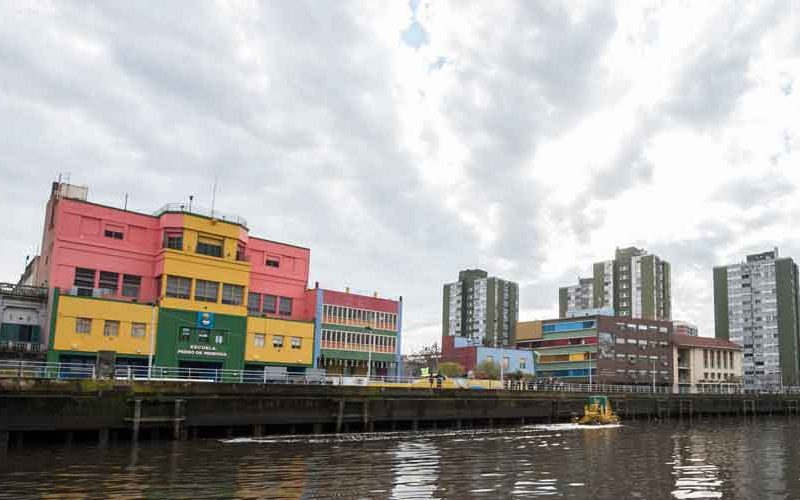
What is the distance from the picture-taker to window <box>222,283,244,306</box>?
7656 cm

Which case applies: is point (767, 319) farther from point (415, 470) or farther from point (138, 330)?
point (415, 470)

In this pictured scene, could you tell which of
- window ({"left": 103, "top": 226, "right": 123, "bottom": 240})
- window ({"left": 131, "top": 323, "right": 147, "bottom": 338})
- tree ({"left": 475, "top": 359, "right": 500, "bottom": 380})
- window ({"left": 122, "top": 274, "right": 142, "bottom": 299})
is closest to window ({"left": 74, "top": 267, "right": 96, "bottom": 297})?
window ({"left": 122, "top": 274, "right": 142, "bottom": 299})

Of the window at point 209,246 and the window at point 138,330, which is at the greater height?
the window at point 209,246

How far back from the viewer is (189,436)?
47.0 m

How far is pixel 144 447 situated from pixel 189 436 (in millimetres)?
6438

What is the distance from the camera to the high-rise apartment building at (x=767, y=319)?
187500mm

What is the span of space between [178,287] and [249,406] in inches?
1093

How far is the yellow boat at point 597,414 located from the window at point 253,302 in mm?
38277

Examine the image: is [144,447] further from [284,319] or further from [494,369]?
[494,369]

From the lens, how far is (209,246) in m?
76.9

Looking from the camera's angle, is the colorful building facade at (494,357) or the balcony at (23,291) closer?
the balcony at (23,291)

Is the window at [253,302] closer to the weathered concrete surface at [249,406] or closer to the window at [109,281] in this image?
the window at [109,281]

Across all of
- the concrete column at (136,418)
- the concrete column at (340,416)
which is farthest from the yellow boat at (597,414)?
the concrete column at (136,418)

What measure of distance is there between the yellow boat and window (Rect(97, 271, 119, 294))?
1936 inches
